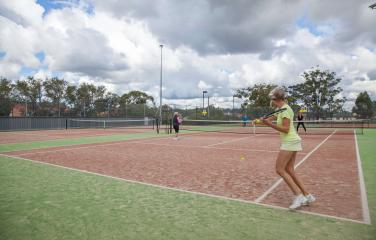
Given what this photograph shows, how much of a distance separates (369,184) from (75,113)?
3445 centimetres

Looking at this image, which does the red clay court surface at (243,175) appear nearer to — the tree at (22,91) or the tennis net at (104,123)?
the tennis net at (104,123)

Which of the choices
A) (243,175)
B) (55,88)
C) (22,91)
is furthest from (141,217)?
(55,88)

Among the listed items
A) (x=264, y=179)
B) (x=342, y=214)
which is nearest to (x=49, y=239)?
(x=342, y=214)

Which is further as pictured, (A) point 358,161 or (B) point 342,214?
(A) point 358,161

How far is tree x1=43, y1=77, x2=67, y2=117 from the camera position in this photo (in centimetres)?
3728

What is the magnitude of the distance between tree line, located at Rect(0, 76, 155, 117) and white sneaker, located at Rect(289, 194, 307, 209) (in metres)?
31.1

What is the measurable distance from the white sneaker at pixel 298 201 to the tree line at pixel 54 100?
31087mm

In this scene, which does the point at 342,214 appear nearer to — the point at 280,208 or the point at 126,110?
the point at 280,208

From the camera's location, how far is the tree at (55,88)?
3728 centimetres

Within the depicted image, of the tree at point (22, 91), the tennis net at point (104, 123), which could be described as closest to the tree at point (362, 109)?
the tennis net at point (104, 123)

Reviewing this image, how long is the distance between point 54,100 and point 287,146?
34690 mm

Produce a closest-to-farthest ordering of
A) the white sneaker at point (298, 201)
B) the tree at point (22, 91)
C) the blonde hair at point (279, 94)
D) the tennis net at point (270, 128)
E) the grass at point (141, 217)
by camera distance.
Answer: the grass at point (141, 217) < the white sneaker at point (298, 201) < the blonde hair at point (279, 94) < the tennis net at point (270, 128) < the tree at point (22, 91)

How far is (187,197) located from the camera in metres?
5.27

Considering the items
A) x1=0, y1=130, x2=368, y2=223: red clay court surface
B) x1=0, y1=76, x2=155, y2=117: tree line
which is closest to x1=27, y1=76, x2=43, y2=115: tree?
x1=0, y1=76, x2=155, y2=117: tree line
